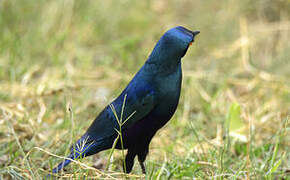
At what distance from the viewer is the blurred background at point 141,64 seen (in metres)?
2.96

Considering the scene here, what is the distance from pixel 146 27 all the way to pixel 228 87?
5.20ft

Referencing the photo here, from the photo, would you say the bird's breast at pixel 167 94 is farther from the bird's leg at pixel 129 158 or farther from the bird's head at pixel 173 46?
the bird's leg at pixel 129 158

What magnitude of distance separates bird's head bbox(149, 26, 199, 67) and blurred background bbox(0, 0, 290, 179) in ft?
2.03

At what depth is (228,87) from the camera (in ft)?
14.9

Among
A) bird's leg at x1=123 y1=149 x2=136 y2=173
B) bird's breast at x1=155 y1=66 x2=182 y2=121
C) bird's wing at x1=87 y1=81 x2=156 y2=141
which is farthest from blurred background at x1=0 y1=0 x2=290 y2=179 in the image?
bird's breast at x1=155 y1=66 x2=182 y2=121

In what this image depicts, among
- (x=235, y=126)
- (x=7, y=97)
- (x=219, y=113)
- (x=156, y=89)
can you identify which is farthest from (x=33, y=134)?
(x=219, y=113)

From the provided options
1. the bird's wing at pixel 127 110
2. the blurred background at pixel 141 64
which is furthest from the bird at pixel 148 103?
the blurred background at pixel 141 64

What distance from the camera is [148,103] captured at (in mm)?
2268

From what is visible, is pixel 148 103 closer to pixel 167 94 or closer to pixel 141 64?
pixel 167 94

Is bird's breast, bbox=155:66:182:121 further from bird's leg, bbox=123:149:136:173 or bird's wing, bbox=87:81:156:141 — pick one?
bird's leg, bbox=123:149:136:173

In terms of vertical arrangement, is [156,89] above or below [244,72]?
above

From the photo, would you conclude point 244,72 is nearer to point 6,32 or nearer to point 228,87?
point 228,87

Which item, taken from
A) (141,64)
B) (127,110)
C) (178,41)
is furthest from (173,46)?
(141,64)

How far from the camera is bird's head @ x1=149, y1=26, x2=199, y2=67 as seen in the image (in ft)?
7.39
